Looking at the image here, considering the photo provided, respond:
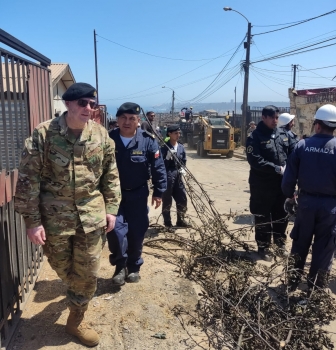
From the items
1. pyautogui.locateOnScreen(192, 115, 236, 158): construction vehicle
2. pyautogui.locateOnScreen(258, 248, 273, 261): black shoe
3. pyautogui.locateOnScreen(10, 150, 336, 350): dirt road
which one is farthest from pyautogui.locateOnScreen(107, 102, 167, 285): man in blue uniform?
pyautogui.locateOnScreen(192, 115, 236, 158): construction vehicle

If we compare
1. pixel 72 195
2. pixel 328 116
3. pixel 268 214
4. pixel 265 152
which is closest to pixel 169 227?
pixel 268 214

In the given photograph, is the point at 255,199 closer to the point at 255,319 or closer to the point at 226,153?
the point at 255,319

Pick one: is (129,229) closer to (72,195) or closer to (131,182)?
(131,182)

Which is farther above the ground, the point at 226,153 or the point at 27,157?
the point at 27,157

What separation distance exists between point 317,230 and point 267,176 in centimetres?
120

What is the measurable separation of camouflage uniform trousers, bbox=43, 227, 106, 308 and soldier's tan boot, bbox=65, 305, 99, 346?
7 centimetres

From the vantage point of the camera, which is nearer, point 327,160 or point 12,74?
point 12,74

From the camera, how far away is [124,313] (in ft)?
10.7

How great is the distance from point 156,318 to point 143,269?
1067 millimetres

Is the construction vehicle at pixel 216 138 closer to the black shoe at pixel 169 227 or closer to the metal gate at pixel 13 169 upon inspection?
the black shoe at pixel 169 227

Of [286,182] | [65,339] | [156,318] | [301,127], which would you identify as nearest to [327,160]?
[286,182]

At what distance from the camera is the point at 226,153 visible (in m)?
19.8

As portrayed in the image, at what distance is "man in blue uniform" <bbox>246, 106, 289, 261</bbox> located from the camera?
4578mm

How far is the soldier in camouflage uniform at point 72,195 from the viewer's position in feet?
8.25
